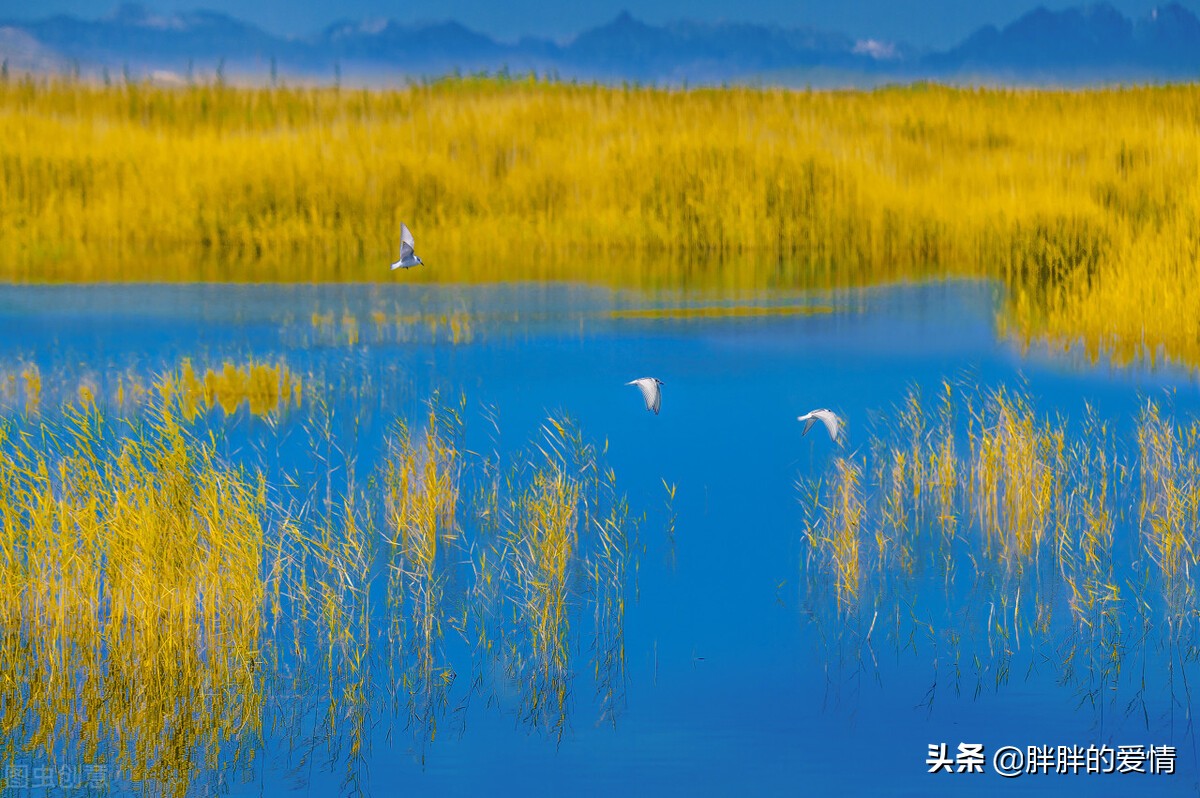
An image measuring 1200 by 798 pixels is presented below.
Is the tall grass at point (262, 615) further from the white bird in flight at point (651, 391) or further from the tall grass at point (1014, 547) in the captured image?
the tall grass at point (1014, 547)

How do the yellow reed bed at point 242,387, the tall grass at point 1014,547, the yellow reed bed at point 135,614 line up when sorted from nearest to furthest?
1. the yellow reed bed at point 135,614
2. the tall grass at point 1014,547
3. the yellow reed bed at point 242,387

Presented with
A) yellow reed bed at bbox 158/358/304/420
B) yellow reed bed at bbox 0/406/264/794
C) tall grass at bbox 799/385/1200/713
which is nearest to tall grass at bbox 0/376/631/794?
yellow reed bed at bbox 0/406/264/794

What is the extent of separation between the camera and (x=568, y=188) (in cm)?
1527

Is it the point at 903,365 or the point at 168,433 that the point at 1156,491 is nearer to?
the point at 903,365

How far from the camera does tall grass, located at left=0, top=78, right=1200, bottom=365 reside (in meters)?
13.1

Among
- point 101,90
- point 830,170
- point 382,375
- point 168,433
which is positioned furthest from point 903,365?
point 101,90

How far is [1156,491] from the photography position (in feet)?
19.9

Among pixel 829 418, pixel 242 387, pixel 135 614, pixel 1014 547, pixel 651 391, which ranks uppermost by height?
pixel 651 391

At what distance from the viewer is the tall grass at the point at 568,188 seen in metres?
13.1

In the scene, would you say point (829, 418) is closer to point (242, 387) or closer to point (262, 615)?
point (262, 615)

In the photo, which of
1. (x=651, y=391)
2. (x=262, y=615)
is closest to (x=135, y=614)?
(x=262, y=615)

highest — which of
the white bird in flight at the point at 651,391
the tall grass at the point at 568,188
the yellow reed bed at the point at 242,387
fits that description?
the tall grass at the point at 568,188

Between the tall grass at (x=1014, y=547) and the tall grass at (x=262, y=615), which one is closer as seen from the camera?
the tall grass at (x=262, y=615)

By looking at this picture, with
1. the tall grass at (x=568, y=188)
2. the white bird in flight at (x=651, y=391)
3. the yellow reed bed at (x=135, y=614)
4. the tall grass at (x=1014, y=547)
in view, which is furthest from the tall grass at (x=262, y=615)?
the tall grass at (x=568, y=188)
